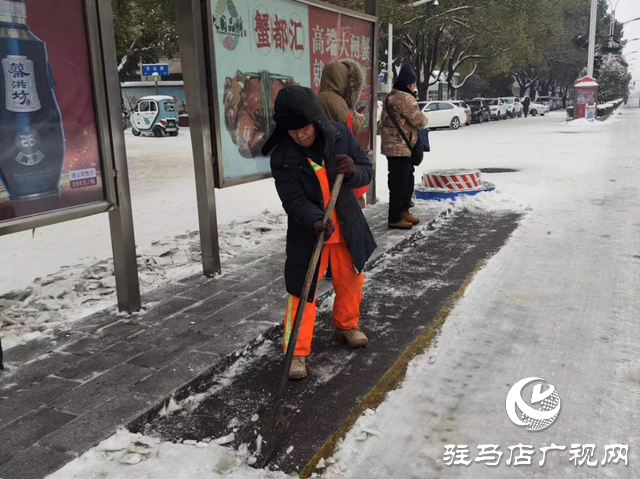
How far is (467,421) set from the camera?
281 cm

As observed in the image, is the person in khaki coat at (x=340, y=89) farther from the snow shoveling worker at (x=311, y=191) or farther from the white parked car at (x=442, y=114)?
the white parked car at (x=442, y=114)

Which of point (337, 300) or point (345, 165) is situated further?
Result: point (337, 300)

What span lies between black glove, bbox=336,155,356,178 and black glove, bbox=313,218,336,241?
268mm

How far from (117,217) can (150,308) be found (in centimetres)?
70

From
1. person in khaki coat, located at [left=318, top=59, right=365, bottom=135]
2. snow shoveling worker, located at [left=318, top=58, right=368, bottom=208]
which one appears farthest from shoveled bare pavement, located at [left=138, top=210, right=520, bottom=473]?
person in khaki coat, located at [left=318, top=59, right=365, bottom=135]

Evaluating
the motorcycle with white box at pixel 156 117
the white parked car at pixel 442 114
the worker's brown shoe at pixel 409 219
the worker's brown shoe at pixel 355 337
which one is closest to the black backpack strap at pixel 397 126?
the worker's brown shoe at pixel 409 219

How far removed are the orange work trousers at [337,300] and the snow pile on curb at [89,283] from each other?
5.89ft

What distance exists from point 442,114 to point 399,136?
2203cm

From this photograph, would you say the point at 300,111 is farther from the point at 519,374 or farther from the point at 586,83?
the point at 586,83

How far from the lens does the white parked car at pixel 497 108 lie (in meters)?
34.5

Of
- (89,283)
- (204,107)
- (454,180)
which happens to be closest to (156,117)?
(454,180)

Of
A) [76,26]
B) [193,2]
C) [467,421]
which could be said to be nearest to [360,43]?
[193,2]

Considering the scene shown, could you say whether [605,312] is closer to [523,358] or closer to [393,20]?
[523,358]

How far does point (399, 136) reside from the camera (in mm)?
6398
